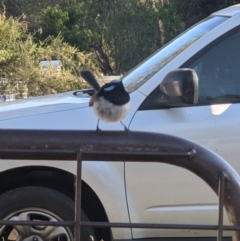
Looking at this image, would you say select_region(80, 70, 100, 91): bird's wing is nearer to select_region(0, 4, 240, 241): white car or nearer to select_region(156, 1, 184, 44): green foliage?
select_region(0, 4, 240, 241): white car

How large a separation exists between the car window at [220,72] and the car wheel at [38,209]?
1.12 metres

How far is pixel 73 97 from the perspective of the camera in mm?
4348

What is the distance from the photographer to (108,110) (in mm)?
3145

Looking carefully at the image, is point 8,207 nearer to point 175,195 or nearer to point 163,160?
point 175,195

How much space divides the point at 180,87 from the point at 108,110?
2.13 feet

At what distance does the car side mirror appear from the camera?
355 centimetres

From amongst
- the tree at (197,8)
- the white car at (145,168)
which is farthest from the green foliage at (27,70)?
the tree at (197,8)

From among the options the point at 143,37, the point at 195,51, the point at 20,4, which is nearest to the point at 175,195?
the point at 195,51

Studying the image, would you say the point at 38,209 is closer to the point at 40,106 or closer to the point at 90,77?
the point at 40,106

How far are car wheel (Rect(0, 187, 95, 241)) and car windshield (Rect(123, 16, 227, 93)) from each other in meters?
0.87

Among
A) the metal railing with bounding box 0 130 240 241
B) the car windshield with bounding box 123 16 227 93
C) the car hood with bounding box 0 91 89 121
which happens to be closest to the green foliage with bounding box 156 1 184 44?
the car windshield with bounding box 123 16 227 93

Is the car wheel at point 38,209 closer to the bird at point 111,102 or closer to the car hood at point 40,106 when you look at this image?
the car hood at point 40,106

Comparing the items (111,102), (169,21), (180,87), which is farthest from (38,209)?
(169,21)

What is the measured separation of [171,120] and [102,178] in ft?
1.90
